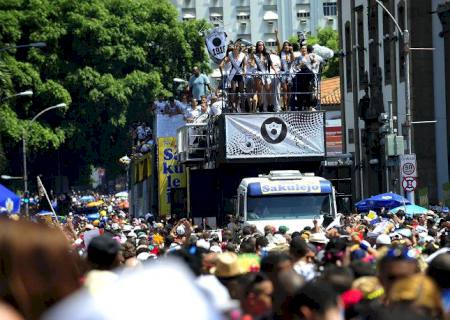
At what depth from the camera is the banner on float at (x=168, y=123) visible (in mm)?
43969

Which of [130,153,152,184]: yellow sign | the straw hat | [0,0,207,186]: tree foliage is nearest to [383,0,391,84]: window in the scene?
[130,153,152,184]: yellow sign

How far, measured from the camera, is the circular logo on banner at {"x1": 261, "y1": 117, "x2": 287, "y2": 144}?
3123 centimetres

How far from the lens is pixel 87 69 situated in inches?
2544

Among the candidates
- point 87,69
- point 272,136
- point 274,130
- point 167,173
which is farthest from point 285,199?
point 87,69

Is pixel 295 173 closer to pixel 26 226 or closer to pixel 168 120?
pixel 168 120

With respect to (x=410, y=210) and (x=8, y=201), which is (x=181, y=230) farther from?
(x=410, y=210)

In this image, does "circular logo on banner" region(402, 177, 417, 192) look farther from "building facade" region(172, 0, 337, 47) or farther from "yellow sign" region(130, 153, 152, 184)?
"building facade" region(172, 0, 337, 47)

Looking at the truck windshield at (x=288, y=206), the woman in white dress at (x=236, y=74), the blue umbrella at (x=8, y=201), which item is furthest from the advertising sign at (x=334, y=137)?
the blue umbrella at (x=8, y=201)

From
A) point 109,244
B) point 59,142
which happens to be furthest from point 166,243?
point 59,142

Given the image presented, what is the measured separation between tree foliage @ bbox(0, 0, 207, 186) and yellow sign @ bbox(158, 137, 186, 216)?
54.7ft

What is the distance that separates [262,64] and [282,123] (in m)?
2.06

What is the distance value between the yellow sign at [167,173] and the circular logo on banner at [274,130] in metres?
9.83

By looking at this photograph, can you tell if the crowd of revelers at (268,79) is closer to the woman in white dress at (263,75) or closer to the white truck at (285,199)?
the woman in white dress at (263,75)

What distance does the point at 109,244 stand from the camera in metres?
9.41
